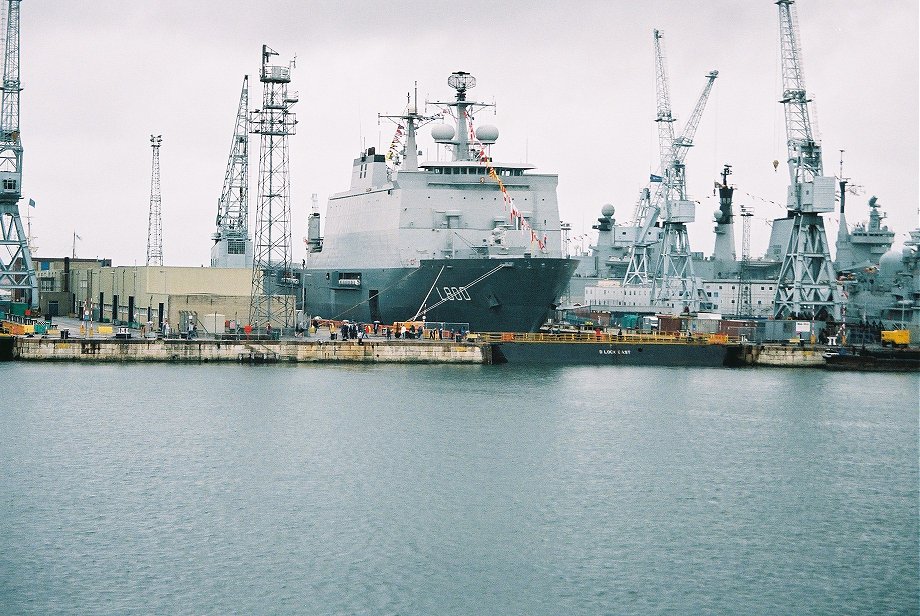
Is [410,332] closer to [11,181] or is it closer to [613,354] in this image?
[613,354]

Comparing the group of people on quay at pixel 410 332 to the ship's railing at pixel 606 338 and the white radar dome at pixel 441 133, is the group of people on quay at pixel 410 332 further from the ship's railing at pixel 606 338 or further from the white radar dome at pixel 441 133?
the white radar dome at pixel 441 133

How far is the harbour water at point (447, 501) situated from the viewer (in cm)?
2061

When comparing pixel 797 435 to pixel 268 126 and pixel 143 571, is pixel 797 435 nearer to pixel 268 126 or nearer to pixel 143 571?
pixel 143 571

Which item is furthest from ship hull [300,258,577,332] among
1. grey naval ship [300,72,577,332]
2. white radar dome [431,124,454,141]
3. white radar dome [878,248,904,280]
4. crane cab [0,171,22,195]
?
white radar dome [878,248,904,280]

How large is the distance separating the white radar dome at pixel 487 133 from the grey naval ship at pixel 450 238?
6 centimetres

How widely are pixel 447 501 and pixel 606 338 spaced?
99.6 feet

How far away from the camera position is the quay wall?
50.5 metres

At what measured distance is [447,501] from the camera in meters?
26.4

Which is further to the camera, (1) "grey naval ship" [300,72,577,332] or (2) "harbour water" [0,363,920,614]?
(1) "grey naval ship" [300,72,577,332]

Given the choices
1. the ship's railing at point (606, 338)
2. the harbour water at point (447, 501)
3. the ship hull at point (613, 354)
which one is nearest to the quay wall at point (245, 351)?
the ship hull at point (613, 354)

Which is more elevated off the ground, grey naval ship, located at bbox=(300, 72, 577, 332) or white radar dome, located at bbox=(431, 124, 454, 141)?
white radar dome, located at bbox=(431, 124, 454, 141)

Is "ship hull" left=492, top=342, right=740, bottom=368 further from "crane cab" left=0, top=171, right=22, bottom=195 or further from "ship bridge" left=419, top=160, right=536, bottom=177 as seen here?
"crane cab" left=0, top=171, right=22, bottom=195

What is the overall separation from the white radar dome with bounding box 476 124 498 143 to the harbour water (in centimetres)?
2387

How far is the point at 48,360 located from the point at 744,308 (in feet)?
213
